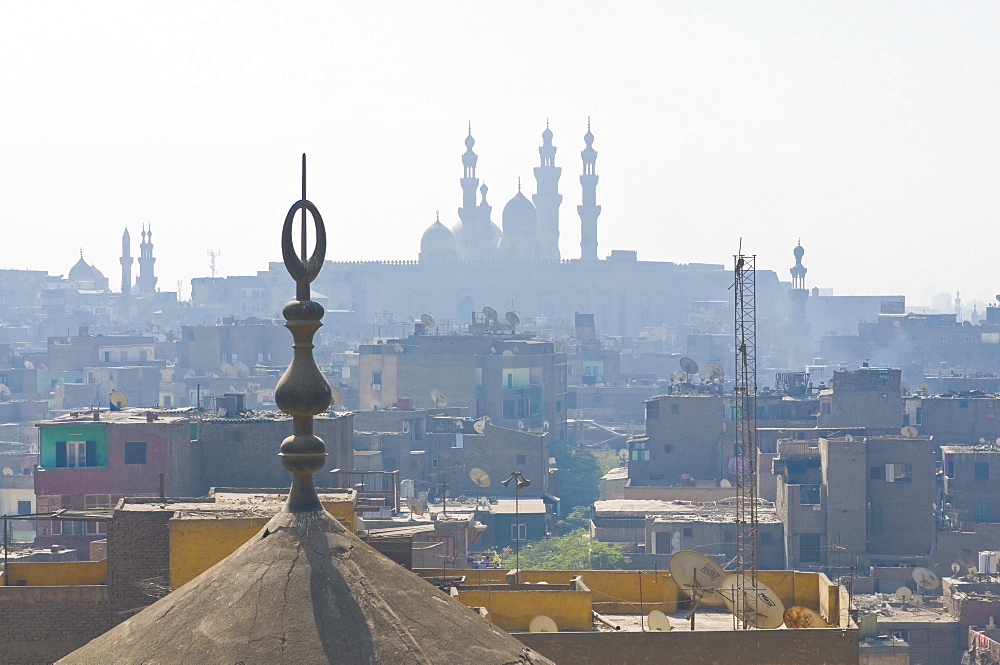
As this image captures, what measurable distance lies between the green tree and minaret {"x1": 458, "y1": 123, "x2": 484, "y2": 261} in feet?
197

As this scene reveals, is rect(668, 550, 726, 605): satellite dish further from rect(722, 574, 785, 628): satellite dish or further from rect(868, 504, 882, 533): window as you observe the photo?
rect(868, 504, 882, 533): window

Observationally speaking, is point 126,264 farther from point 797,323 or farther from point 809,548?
point 809,548

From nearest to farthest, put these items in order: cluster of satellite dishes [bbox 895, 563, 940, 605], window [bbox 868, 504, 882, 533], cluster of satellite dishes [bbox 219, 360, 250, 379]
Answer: cluster of satellite dishes [bbox 895, 563, 940, 605], window [bbox 868, 504, 882, 533], cluster of satellite dishes [bbox 219, 360, 250, 379]

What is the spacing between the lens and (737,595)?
12.1 metres

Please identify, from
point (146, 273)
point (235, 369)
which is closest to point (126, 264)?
point (146, 273)

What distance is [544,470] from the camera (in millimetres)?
37469

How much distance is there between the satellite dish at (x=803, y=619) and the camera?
11.8 metres

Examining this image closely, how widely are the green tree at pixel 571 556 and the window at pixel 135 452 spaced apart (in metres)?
7.80

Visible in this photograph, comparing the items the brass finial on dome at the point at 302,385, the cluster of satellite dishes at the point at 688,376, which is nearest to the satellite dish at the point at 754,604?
the brass finial on dome at the point at 302,385

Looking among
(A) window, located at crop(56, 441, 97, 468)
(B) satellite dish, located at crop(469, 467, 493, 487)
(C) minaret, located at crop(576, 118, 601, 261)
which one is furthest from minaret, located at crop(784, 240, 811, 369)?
(A) window, located at crop(56, 441, 97, 468)

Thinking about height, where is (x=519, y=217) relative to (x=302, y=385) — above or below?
above

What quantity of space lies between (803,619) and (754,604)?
401mm

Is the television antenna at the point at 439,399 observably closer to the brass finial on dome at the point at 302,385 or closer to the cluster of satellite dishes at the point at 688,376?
the cluster of satellite dishes at the point at 688,376

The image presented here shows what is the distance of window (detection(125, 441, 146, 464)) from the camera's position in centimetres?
2148
